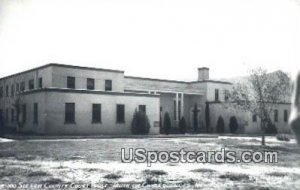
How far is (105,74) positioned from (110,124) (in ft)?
23.3

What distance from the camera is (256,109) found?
21891 millimetres

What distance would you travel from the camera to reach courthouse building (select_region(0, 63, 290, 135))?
28344 millimetres

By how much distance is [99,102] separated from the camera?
99.4ft

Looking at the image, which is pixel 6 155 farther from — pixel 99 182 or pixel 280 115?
pixel 280 115

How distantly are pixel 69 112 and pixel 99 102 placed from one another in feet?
9.00

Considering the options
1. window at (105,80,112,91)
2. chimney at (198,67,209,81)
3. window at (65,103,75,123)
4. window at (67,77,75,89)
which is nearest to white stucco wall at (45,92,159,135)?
window at (65,103,75,123)

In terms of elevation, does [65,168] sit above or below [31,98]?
below

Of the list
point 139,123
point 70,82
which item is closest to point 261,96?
point 139,123

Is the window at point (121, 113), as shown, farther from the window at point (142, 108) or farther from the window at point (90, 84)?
the window at point (90, 84)

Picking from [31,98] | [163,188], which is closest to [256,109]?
[163,188]

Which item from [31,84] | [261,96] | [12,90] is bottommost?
[261,96]

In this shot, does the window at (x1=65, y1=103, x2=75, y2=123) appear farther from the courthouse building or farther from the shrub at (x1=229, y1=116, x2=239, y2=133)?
the shrub at (x1=229, y1=116, x2=239, y2=133)

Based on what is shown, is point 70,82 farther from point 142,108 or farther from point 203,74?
point 203,74

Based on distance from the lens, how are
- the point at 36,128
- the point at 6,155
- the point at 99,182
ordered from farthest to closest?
1. the point at 36,128
2. the point at 6,155
3. the point at 99,182
